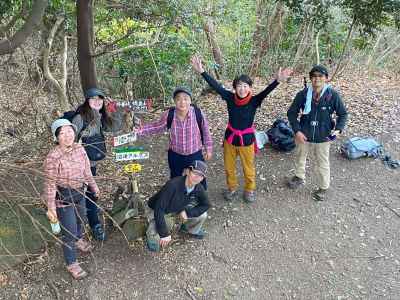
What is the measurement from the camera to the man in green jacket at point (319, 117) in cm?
469

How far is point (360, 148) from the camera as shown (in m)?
5.93

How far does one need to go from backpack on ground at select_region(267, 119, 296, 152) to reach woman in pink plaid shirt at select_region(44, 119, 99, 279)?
10.5 feet

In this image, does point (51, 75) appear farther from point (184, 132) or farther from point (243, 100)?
point (243, 100)

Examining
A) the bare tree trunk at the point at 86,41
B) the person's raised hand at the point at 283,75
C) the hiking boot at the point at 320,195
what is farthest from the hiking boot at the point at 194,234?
the bare tree trunk at the point at 86,41

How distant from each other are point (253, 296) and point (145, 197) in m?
1.96

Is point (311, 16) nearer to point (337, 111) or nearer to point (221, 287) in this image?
point (337, 111)

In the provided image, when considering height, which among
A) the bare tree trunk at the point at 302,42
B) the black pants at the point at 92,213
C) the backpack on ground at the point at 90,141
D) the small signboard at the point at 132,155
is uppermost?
the bare tree trunk at the point at 302,42

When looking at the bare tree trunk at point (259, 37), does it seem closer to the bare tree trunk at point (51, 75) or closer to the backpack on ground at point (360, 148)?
the backpack on ground at point (360, 148)

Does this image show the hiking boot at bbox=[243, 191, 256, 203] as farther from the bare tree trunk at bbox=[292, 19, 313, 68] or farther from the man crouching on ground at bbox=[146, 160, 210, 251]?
the bare tree trunk at bbox=[292, 19, 313, 68]

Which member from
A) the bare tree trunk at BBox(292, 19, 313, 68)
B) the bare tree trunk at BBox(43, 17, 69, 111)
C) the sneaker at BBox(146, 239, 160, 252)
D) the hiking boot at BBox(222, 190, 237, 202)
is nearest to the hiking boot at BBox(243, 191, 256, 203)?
the hiking boot at BBox(222, 190, 237, 202)

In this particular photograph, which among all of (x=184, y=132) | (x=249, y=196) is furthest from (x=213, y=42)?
(x=184, y=132)

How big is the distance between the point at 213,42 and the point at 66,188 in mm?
6324

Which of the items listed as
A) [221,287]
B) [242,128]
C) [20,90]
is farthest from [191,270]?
[20,90]

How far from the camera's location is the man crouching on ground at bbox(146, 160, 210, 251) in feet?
12.4
